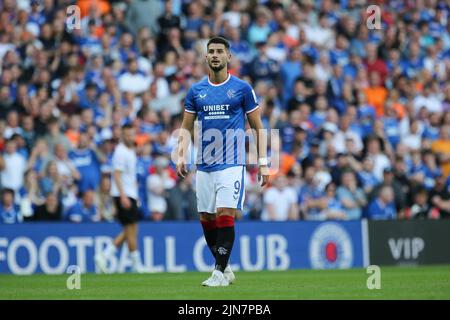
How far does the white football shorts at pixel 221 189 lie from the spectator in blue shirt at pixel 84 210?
22.4 feet

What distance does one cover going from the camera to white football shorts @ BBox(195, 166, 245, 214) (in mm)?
→ 12070

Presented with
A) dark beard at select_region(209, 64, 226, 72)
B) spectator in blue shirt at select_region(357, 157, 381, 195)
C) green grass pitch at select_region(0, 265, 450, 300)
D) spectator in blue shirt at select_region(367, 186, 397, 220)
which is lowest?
green grass pitch at select_region(0, 265, 450, 300)

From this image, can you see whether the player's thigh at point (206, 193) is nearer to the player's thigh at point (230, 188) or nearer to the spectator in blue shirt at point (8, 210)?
the player's thigh at point (230, 188)

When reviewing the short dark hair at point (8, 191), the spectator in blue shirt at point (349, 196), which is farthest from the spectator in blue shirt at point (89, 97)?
the spectator in blue shirt at point (349, 196)

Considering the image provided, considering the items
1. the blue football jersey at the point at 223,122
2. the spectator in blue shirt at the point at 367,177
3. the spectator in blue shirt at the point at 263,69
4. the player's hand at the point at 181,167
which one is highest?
the spectator in blue shirt at the point at 263,69

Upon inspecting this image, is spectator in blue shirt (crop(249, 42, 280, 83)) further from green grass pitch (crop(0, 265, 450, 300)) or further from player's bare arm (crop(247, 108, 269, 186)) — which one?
player's bare arm (crop(247, 108, 269, 186))

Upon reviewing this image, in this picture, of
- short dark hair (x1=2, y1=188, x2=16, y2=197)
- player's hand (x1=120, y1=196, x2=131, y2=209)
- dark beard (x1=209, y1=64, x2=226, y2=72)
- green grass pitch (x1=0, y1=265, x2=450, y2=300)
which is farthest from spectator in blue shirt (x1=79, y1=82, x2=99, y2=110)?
dark beard (x1=209, y1=64, x2=226, y2=72)

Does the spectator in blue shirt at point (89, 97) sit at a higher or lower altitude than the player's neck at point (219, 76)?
higher

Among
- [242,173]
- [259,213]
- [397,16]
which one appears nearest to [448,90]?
[397,16]

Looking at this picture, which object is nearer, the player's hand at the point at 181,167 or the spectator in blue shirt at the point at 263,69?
the player's hand at the point at 181,167

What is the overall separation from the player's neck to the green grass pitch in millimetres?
2387

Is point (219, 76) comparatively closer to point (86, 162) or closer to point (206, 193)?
point (206, 193)

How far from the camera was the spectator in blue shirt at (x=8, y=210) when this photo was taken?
717 inches

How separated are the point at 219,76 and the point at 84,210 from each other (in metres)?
7.34
